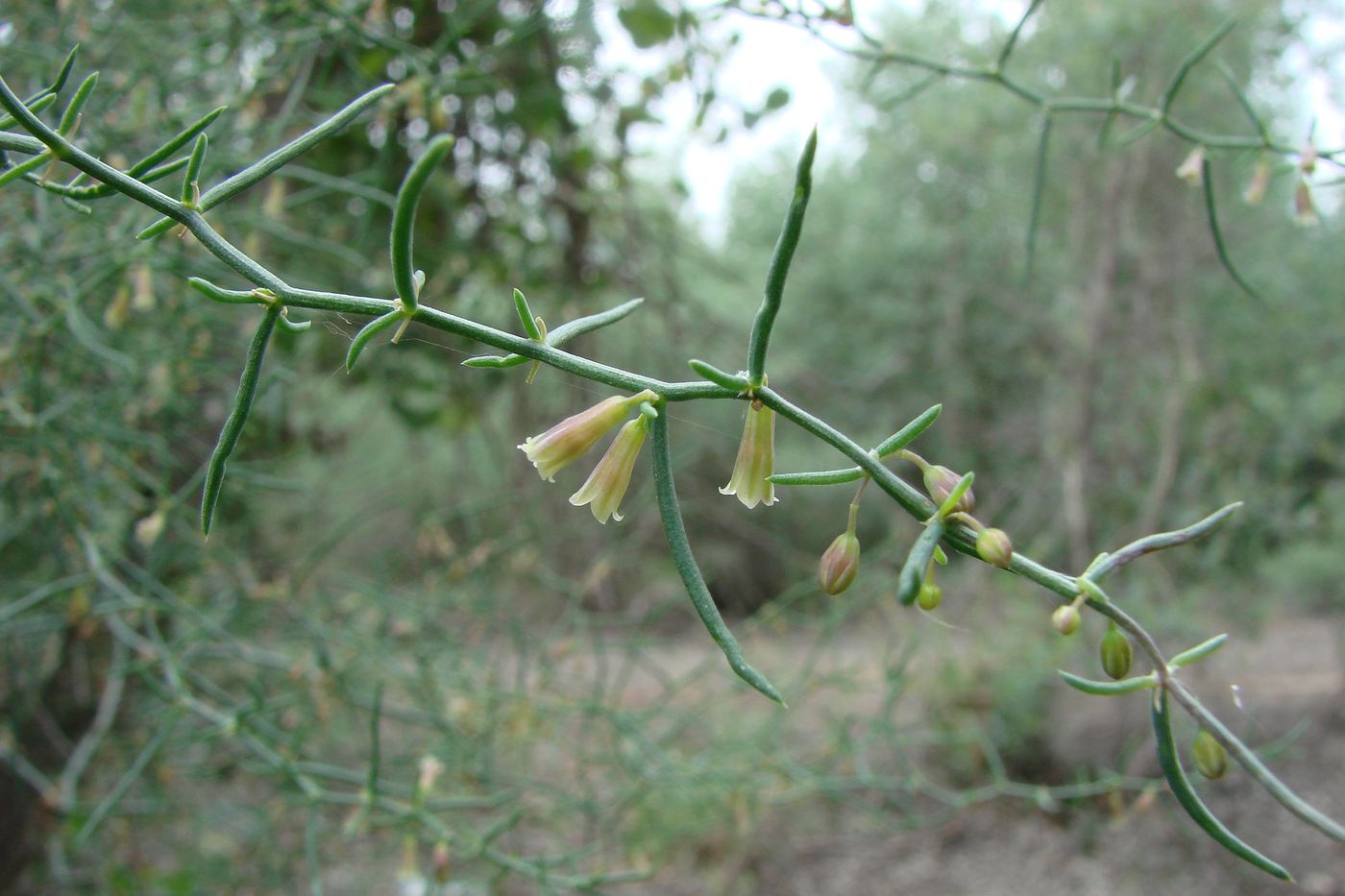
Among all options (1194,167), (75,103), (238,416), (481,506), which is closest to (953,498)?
(238,416)

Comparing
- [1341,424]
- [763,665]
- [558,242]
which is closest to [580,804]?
[558,242]

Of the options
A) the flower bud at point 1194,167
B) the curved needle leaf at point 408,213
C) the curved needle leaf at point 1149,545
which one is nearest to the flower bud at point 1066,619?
the curved needle leaf at point 1149,545

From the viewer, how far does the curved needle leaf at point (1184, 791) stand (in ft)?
1.06

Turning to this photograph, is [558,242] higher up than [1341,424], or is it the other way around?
[558,242]

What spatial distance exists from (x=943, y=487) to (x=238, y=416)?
0.25m

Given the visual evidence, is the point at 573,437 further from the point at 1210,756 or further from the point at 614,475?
the point at 1210,756

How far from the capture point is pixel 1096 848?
2412 mm

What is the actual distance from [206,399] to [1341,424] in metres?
4.24

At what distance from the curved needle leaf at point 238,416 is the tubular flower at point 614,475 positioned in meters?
0.12

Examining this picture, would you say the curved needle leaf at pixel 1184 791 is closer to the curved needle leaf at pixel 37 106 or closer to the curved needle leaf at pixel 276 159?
the curved needle leaf at pixel 276 159

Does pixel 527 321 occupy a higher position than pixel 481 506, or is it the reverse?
pixel 527 321

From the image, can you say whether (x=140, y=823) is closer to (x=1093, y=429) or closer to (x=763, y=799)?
(x=763, y=799)

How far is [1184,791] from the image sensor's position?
33 cm

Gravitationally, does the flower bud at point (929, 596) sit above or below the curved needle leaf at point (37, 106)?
below
